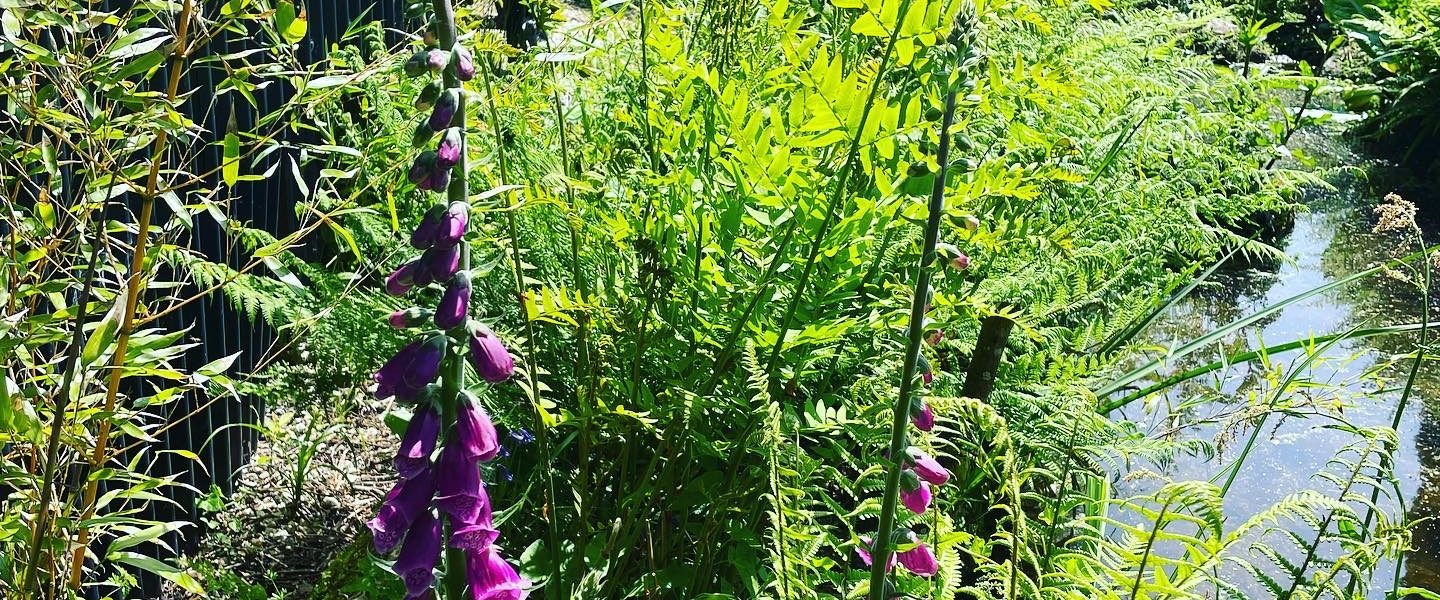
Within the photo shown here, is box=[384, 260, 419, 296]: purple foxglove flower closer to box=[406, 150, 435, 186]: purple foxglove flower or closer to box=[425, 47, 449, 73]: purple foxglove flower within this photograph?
box=[406, 150, 435, 186]: purple foxglove flower

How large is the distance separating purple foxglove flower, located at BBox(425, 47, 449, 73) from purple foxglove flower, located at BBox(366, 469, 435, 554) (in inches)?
18.4

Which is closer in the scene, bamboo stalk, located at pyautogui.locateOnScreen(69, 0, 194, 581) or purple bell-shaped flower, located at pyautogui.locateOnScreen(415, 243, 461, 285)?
purple bell-shaped flower, located at pyautogui.locateOnScreen(415, 243, 461, 285)

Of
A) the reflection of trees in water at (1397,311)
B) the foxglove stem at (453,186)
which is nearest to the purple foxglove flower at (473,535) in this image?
the foxglove stem at (453,186)

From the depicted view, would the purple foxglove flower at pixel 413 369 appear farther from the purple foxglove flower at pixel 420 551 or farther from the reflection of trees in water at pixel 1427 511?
the reflection of trees in water at pixel 1427 511

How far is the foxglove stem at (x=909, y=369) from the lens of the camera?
4.74ft

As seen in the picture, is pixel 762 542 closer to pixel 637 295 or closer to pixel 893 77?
pixel 637 295

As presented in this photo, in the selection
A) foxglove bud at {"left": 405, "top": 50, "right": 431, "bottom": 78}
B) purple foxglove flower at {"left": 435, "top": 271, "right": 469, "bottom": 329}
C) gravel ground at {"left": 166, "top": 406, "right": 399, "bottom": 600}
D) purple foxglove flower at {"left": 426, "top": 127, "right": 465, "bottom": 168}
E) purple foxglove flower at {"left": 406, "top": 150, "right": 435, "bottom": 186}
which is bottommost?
gravel ground at {"left": 166, "top": 406, "right": 399, "bottom": 600}

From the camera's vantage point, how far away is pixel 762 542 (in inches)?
88.9

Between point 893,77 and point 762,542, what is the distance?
1.15 meters

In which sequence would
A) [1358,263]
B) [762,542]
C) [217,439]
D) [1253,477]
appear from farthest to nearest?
[1358,263] < [1253,477] < [217,439] < [762,542]

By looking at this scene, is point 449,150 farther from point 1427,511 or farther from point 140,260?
point 1427,511

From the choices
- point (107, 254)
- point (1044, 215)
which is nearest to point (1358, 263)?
point (1044, 215)

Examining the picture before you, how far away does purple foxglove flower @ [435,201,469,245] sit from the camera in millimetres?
1314

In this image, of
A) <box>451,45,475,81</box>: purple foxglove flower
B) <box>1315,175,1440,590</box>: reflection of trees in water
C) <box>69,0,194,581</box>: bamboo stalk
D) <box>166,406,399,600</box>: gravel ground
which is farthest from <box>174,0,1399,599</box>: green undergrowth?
<box>1315,175,1440,590</box>: reflection of trees in water
